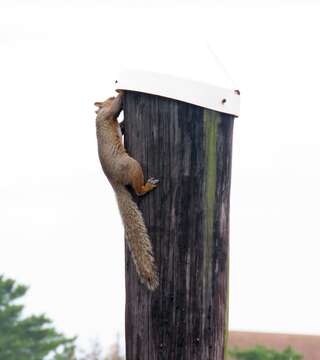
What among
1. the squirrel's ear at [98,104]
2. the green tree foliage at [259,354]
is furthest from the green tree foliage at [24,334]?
the squirrel's ear at [98,104]

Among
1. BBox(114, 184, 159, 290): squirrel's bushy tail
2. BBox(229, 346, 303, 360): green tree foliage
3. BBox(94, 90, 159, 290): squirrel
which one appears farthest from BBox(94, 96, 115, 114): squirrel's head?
BBox(229, 346, 303, 360): green tree foliage

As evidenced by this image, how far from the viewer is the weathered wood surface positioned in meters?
3.50

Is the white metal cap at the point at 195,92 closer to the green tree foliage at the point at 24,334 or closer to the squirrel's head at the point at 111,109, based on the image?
the squirrel's head at the point at 111,109

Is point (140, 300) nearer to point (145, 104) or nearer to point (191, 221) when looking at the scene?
point (191, 221)

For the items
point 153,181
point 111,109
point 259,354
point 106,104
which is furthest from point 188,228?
point 259,354

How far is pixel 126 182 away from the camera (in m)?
3.82

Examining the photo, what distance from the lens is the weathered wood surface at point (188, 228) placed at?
3498 millimetres

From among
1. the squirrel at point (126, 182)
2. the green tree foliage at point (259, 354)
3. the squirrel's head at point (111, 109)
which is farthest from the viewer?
the green tree foliage at point (259, 354)

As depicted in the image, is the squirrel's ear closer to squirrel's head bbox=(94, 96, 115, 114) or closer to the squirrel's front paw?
squirrel's head bbox=(94, 96, 115, 114)

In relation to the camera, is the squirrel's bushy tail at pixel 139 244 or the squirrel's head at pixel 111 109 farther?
the squirrel's head at pixel 111 109

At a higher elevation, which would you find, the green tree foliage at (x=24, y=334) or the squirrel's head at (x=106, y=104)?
the squirrel's head at (x=106, y=104)

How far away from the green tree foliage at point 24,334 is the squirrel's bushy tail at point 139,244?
2211 cm

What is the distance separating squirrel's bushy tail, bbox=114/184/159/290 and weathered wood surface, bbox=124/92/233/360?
29mm

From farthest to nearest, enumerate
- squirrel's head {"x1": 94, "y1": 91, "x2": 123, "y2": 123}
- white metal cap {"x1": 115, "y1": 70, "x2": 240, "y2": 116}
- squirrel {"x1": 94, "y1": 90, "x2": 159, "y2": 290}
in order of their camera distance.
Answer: squirrel's head {"x1": 94, "y1": 91, "x2": 123, "y2": 123} → squirrel {"x1": 94, "y1": 90, "x2": 159, "y2": 290} → white metal cap {"x1": 115, "y1": 70, "x2": 240, "y2": 116}
